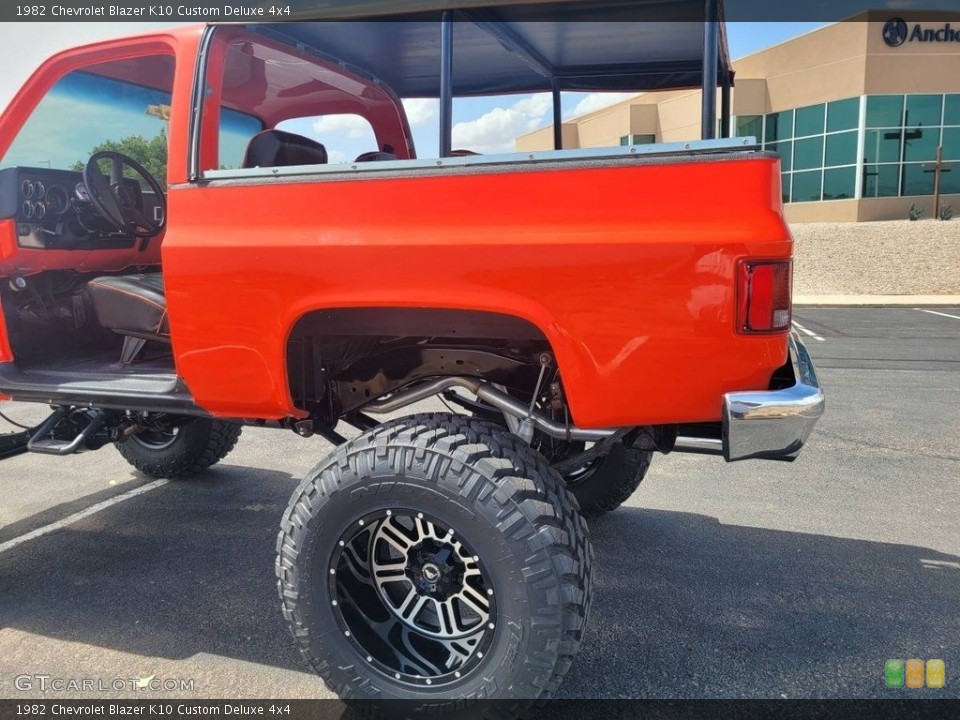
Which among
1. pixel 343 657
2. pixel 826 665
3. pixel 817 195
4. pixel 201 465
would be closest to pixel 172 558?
pixel 201 465

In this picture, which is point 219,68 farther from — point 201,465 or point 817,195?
point 817,195

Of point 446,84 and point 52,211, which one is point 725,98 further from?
point 52,211

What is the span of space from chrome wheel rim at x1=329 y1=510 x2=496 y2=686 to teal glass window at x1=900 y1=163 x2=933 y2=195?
23786mm

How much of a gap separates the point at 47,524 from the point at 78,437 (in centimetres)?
116

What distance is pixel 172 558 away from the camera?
3.56 meters

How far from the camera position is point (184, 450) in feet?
14.7

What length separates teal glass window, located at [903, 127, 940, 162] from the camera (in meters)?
21.3

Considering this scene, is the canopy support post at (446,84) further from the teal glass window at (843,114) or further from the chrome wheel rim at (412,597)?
the teal glass window at (843,114)

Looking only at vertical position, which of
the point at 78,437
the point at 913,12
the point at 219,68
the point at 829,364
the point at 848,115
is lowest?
the point at 829,364

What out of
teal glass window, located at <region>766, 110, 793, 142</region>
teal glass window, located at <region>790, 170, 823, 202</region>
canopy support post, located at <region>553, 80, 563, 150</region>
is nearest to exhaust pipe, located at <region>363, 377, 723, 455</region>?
canopy support post, located at <region>553, 80, 563, 150</region>

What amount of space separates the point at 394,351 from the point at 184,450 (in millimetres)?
2315

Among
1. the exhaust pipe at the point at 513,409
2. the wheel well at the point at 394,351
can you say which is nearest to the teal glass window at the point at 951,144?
the exhaust pipe at the point at 513,409

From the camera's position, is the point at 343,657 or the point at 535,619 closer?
the point at 535,619

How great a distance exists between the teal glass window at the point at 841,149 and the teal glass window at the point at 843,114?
231 millimetres
